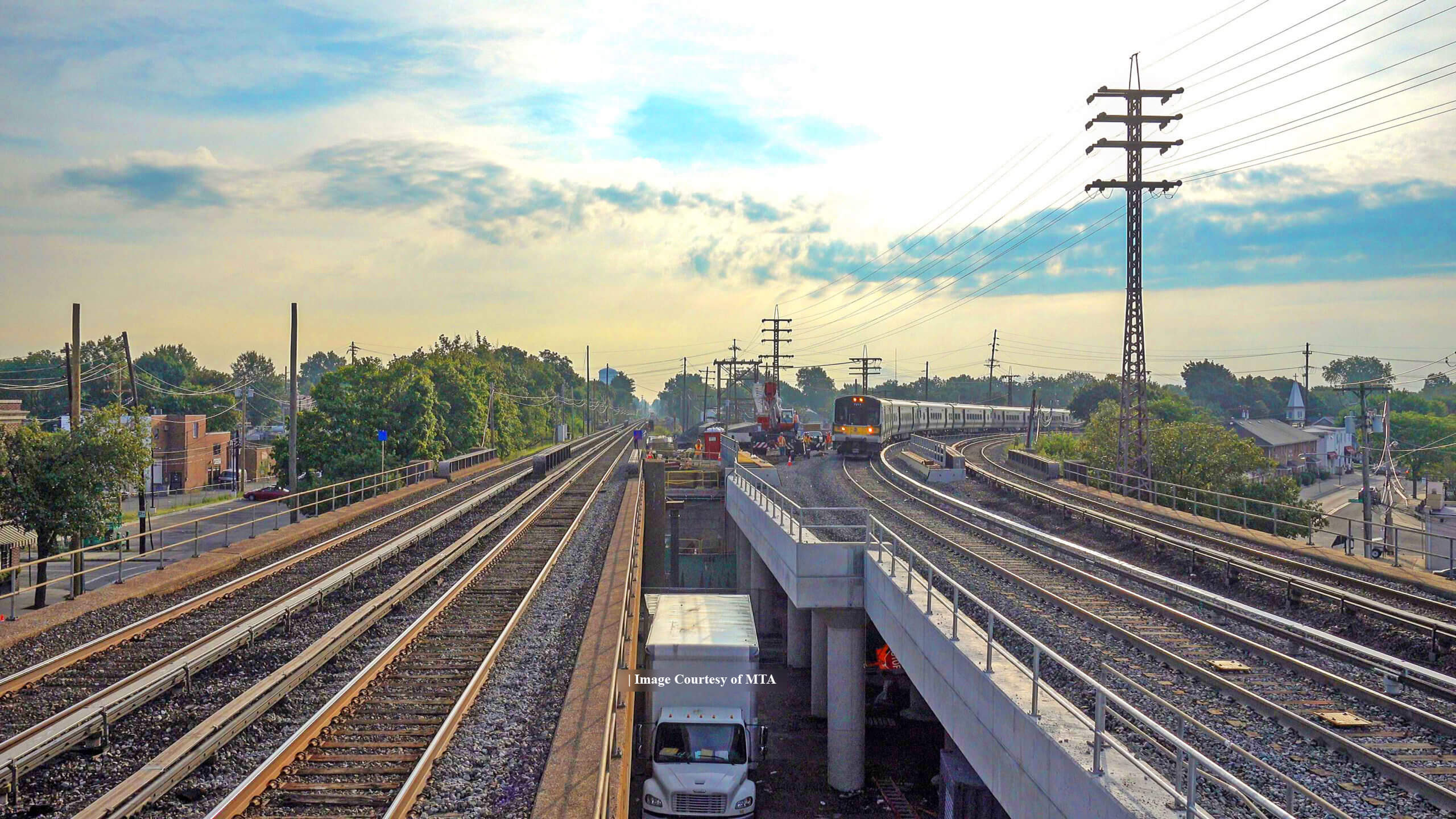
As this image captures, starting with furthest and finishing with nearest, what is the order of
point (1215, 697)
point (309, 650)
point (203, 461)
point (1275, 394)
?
1. point (1275, 394)
2. point (203, 461)
3. point (309, 650)
4. point (1215, 697)

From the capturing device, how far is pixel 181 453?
71750mm

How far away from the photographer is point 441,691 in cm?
1232

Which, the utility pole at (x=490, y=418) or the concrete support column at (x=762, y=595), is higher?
the utility pole at (x=490, y=418)

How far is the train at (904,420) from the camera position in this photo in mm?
53219

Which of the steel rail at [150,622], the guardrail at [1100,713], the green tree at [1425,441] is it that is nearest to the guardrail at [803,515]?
the guardrail at [1100,713]

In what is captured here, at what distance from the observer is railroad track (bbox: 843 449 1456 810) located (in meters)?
9.38

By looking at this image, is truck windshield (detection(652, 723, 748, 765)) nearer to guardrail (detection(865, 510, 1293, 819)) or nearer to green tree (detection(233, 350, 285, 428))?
guardrail (detection(865, 510, 1293, 819))

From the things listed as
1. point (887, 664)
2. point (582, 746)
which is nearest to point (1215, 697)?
point (582, 746)

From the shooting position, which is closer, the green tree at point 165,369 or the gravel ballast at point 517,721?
the gravel ballast at point 517,721

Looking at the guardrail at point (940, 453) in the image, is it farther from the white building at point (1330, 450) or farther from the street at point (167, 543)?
the white building at point (1330, 450)

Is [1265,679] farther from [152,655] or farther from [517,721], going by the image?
[152,655]

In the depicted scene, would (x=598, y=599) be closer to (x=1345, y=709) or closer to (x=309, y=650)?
(x=309, y=650)

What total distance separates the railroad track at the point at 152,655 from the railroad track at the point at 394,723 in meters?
2.09

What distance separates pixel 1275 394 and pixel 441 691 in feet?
622
